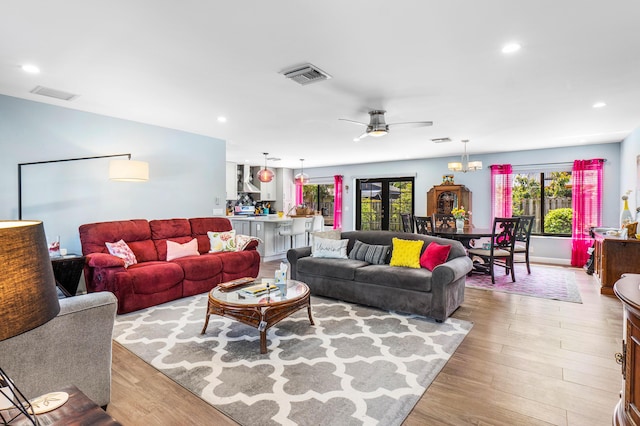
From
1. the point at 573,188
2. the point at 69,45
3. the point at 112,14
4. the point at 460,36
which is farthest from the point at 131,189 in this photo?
the point at 573,188

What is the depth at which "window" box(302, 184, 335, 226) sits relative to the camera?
10836 millimetres

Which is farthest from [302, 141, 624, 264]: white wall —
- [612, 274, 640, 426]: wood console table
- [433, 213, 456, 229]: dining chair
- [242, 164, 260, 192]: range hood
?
[612, 274, 640, 426]: wood console table

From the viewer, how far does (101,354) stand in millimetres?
2076

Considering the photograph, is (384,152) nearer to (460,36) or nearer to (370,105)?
(370,105)

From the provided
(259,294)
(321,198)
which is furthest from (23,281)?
(321,198)

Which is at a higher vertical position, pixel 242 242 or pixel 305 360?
pixel 242 242

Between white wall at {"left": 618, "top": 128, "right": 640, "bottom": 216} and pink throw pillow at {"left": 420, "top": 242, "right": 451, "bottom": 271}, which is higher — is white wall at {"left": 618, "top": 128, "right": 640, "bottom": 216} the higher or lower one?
the higher one

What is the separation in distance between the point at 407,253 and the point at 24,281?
395cm

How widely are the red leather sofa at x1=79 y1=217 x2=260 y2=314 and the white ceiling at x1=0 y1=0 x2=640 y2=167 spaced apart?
1585 mm

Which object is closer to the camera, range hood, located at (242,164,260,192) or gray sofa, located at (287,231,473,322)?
gray sofa, located at (287,231,473,322)

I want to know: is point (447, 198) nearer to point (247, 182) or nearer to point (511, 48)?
point (247, 182)

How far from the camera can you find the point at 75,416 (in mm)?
1156

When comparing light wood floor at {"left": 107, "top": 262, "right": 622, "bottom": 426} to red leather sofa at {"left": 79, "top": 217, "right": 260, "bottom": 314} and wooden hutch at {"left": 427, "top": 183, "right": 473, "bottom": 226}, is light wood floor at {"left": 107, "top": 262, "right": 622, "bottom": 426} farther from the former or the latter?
wooden hutch at {"left": 427, "top": 183, "right": 473, "bottom": 226}

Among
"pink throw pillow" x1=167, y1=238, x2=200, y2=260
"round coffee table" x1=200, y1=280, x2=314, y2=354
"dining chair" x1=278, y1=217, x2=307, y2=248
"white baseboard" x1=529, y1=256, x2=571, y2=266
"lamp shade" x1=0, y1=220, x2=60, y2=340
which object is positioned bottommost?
"white baseboard" x1=529, y1=256, x2=571, y2=266
